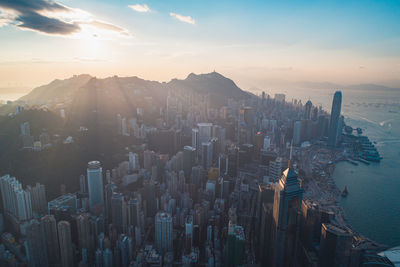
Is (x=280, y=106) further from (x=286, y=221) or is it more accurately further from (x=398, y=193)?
(x=286, y=221)

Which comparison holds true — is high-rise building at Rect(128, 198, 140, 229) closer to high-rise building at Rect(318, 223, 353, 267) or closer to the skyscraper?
the skyscraper

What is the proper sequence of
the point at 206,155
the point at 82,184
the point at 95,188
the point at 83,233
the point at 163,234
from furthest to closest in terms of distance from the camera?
the point at 206,155
the point at 82,184
the point at 95,188
the point at 163,234
the point at 83,233

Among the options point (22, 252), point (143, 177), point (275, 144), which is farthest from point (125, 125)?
point (275, 144)

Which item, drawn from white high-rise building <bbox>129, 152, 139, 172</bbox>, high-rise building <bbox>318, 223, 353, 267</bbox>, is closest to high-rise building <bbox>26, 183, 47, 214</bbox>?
white high-rise building <bbox>129, 152, 139, 172</bbox>

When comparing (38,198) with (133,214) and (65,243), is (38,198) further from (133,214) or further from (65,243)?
(133,214)

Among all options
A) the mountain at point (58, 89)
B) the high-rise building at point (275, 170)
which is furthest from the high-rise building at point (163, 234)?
the mountain at point (58, 89)

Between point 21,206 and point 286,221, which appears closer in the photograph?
point 286,221

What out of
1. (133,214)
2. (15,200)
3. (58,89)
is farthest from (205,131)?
(58,89)
